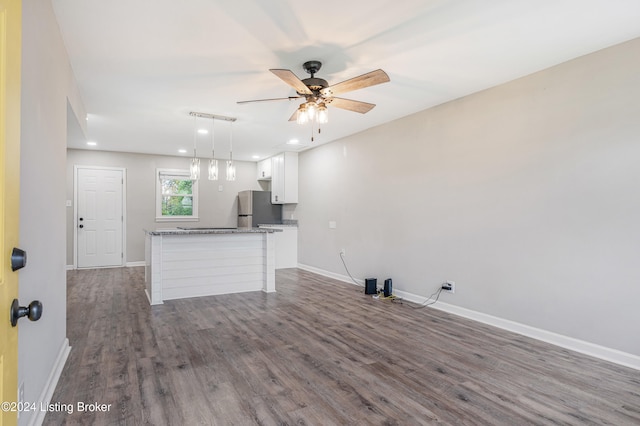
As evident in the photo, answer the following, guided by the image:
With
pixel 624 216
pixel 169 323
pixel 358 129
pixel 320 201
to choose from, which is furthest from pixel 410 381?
pixel 320 201

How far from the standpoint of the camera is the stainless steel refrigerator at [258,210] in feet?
26.1

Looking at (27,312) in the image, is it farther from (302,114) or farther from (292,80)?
(302,114)

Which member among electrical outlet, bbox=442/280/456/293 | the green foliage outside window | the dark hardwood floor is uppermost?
the green foliage outside window

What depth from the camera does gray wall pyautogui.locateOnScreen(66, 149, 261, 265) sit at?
7.24m

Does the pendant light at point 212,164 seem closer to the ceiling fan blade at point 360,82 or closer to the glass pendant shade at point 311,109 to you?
the glass pendant shade at point 311,109

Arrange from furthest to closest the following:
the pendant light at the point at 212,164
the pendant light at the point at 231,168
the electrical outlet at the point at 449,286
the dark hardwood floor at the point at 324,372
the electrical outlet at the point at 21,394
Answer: the pendant light at the point at 231,168, the pendant light at the point at 212,164, the electrical outlet at the point at 449,286, the dark hardwood floor at the point at 324,372, the electrical outlet at the point at 21,394

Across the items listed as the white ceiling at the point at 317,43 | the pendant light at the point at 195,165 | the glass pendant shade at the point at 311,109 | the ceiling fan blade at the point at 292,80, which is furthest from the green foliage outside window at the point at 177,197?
the ceiling fan blade at the point at 292,80

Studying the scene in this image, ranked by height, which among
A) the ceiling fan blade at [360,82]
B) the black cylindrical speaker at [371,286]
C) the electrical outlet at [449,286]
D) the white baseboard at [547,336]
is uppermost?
the ceiling fan blade at [360,82]

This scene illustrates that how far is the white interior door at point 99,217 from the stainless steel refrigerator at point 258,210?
2.68 metres

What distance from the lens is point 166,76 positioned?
11.4 ft

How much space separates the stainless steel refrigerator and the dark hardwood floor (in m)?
3.96

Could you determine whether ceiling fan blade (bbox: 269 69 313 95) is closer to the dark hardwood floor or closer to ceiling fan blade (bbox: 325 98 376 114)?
ceiling fan blade (bbox: 325 98 376 114)

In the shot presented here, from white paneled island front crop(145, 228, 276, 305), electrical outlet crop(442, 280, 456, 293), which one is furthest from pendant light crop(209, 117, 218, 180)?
electrical outlet crop(442, 280, 456, 293)

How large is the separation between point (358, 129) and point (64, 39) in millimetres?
3913
